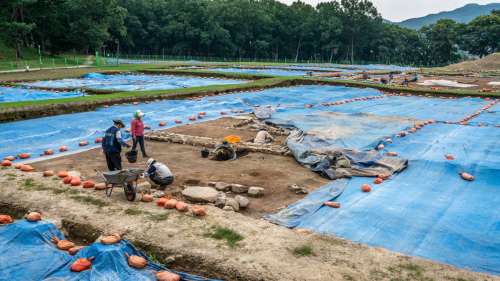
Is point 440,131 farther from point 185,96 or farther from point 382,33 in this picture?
point 382,33

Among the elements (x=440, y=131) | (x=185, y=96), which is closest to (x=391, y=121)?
(x=440, y=131)

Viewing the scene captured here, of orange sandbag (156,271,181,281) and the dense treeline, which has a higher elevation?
the dense treeline

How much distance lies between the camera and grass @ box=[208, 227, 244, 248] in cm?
727

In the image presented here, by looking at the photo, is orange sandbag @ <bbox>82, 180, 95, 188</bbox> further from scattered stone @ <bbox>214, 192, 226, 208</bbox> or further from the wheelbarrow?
scattered stone @ <bbox>214, 192, 226, 208</bbox>

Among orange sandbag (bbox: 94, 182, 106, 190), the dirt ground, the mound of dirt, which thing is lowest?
the dirt ground

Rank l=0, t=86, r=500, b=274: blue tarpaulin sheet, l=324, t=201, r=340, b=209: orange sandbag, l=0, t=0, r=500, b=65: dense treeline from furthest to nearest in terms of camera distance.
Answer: l=0, t=0, r=500, b=65: dense treeline → l=324, t=201, r=340, b=209: orange sandbag → l=0, t=86, r=500, b=274: blue tarpaulin sheet

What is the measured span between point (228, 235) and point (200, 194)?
2115 millimetres

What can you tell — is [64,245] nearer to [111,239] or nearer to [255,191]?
[111,239]

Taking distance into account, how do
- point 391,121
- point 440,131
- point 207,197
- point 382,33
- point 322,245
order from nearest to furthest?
1. point 322,245
2. point 207,197
3. point 440,131
4. point 391,121
5. point 382,33

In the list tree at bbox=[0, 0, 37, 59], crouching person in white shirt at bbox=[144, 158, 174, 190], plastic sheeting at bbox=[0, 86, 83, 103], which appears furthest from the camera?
tree at bbox=[0, 0, 37, 59]

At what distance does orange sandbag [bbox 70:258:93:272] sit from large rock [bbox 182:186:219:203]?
122 inches

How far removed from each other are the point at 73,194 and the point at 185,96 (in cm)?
1532

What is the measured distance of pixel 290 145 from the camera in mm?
13648

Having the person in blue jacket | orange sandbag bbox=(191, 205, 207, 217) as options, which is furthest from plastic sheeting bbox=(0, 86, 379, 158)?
orange sandbag bbox=(191, 205, 207, 217)
